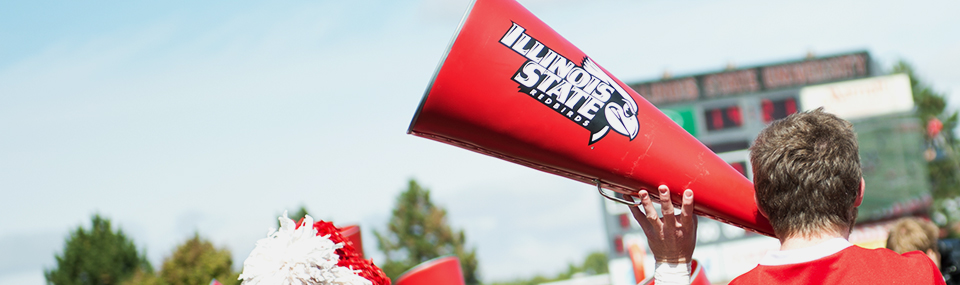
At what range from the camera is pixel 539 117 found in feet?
4.81

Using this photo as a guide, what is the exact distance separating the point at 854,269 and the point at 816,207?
0.12 m

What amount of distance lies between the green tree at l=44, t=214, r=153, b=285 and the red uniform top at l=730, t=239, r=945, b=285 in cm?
1670

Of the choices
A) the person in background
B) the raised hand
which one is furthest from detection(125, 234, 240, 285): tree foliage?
the person in background

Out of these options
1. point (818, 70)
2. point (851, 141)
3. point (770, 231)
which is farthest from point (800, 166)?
point (818, 70)

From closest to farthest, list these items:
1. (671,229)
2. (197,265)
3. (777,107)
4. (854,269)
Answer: (854,269) < (671,229) < (197,265) < (777,107)

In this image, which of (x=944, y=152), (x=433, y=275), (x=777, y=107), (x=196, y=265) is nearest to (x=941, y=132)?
(x=944, y=152)

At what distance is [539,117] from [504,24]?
7.7 inches

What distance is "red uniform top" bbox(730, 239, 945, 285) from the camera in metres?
1.27

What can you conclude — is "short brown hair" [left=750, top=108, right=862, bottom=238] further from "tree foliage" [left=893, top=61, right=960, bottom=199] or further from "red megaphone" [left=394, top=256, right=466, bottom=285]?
"tree foliage" [left=893, top=61, right=960, bottom=199]

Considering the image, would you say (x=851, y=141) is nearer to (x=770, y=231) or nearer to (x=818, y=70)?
(x=770, y=231)

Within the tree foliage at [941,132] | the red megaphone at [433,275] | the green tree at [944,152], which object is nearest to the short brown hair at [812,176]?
the red megaphone at [433,275]

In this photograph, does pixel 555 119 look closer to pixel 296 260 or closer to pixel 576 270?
pixel 296 260

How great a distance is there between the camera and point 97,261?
1593 centimetres

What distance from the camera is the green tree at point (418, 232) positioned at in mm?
21859
